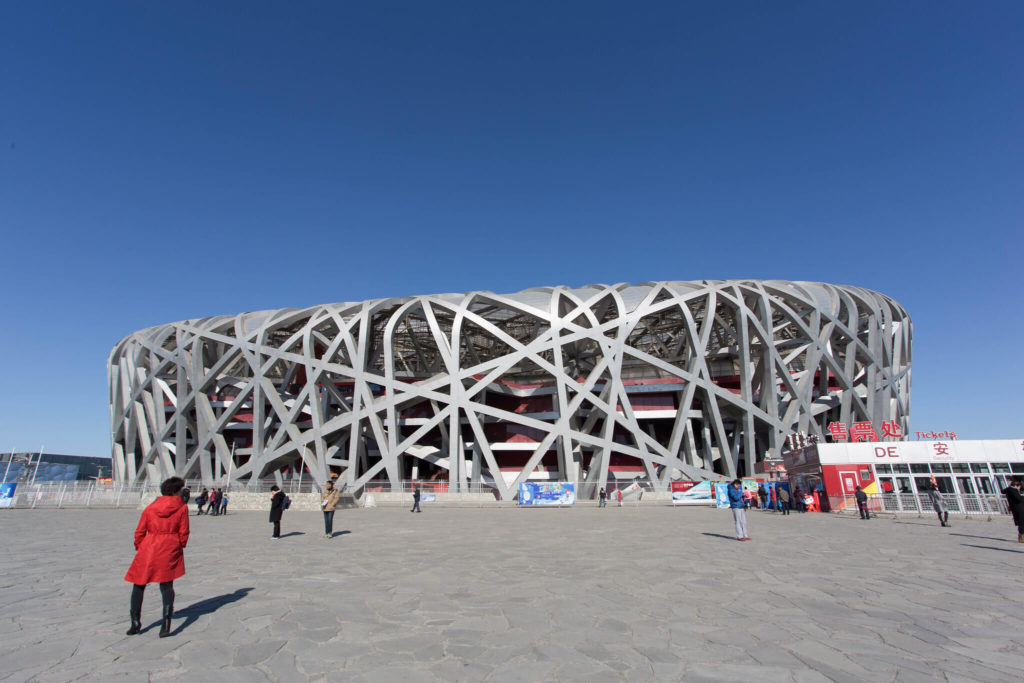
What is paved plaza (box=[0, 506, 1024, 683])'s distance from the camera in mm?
3564

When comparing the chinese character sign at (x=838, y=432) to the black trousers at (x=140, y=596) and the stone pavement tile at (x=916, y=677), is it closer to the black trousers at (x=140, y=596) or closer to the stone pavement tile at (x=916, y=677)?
the stone pavement tile at (x=916, y=677)

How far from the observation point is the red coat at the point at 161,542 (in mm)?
4582

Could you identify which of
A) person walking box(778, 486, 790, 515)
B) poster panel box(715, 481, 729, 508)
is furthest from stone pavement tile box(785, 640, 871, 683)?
poster panel box(715, 481, 729, 508)

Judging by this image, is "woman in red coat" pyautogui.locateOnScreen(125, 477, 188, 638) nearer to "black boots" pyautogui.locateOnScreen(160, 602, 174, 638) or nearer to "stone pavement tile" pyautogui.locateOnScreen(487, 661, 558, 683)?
"black boots" pyautogui.locateOnScreen(160, 602, 174, 638)

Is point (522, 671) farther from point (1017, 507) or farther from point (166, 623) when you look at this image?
point (1017, 507)

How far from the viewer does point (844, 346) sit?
39875 millimetres

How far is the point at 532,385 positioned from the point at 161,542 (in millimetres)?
39392

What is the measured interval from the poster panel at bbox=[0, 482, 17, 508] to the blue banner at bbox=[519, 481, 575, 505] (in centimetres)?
2712

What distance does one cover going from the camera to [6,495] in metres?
25.9

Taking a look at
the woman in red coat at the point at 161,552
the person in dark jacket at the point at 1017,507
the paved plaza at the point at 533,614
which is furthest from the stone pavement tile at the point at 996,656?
the person in dark jacket at the point at 1017,507

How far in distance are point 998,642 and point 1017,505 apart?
954cm

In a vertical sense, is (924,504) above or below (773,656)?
below

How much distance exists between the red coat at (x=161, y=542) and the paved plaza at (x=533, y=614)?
1.76ft

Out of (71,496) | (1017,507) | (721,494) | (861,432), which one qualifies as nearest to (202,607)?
(1017,507)
